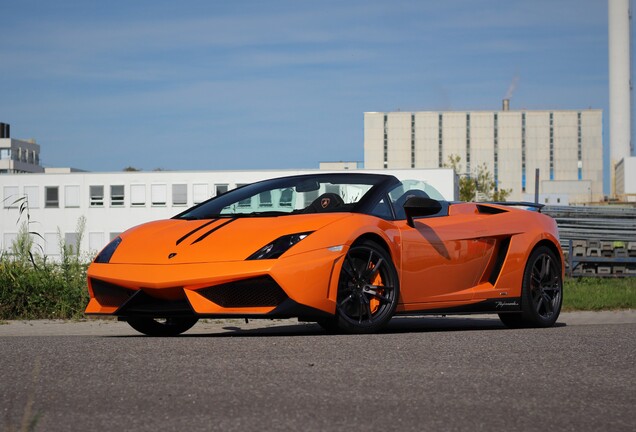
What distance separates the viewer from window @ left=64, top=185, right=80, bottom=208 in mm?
78500

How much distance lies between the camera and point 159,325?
8.91 metres

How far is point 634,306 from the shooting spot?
1529 cm

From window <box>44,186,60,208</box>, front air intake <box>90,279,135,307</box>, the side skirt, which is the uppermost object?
window <box>44,186,60,208</box>

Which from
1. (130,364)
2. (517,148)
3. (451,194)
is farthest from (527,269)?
(517,148)

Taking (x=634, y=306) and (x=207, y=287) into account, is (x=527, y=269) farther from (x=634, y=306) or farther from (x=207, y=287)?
(x=634, y=306)

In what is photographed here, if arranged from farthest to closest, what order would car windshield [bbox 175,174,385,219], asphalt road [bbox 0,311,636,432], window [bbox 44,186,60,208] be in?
window [bbox 44,186,60,208], car windshield [bbox 175,174,385,219], asphalt road [bbox 0,311,636,432]

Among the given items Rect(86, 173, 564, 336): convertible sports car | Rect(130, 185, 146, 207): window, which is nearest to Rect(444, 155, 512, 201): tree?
Rect(130, 185, 146, 207): window

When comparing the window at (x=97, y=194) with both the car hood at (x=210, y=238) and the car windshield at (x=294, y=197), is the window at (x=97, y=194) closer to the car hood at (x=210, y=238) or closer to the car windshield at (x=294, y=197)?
the car windshield at (x=294, y=197)

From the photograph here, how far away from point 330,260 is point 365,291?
1.62 feet

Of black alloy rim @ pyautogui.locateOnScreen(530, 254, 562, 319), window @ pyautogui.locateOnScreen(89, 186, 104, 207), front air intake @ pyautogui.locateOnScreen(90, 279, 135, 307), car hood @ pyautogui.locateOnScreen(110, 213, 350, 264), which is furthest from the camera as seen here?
window @ pyautogui.locateOnScreen(89, 186, 104, 207)

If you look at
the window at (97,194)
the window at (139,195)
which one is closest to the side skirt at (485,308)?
the window at (139,195)

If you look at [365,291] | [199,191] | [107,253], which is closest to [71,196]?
[199,191]

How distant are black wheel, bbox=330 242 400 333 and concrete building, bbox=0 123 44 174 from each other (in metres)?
154

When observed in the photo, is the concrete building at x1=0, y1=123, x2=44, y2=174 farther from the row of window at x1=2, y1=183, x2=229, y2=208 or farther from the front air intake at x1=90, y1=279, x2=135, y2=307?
the front air intake at x1=90, y1=279, x2=135, y2=307
